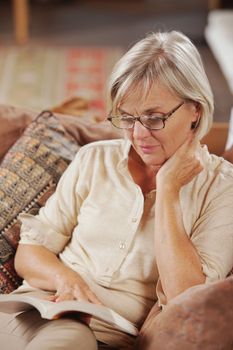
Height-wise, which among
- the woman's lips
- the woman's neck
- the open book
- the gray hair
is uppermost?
the gray hair

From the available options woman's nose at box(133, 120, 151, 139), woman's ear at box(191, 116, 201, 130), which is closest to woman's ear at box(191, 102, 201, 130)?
woman's ear at box(191, 116, 201, 130)

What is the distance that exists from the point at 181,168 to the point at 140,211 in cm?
13

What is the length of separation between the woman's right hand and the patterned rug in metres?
2.57

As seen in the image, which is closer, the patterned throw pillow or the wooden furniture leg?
the patterned throw pillow

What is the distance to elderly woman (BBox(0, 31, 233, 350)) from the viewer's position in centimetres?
149

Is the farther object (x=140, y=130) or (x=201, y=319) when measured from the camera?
(x=140, y=130)

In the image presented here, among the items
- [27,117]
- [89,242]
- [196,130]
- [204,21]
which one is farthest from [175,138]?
[204,21]

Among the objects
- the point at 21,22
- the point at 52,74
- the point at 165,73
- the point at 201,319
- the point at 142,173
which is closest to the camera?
the point at 201,319

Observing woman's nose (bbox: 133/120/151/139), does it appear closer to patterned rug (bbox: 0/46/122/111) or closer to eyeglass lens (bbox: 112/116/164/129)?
eyeglass lens (bbox: 112/116/164/129)

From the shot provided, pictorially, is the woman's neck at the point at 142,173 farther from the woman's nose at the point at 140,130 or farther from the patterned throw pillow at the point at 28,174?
the patterned throw pillow at the point at 28,174

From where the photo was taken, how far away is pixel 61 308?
1380 millimetres

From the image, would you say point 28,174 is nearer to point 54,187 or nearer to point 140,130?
point 54,187

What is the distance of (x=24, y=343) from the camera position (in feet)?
4.78

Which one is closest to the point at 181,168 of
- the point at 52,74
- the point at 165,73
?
the point at 165,73
